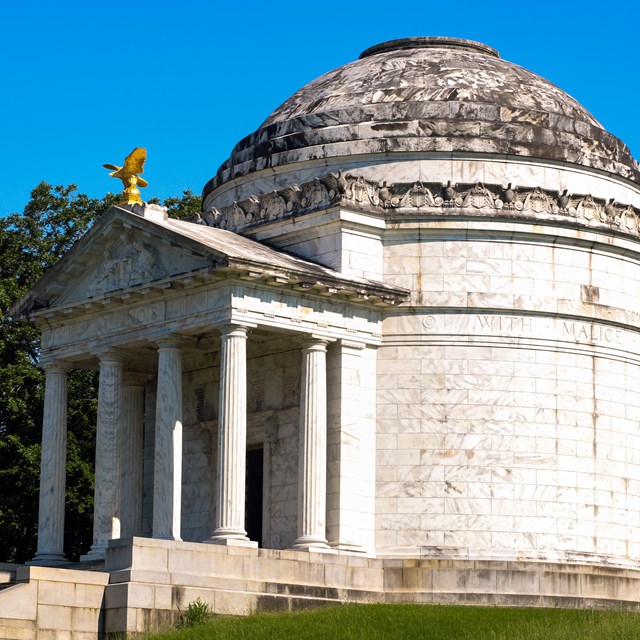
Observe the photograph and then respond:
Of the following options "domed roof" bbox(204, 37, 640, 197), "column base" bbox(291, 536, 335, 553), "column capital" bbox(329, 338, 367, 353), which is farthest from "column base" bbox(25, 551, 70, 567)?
"domed roof" bbox(204, 37, 640, 197)

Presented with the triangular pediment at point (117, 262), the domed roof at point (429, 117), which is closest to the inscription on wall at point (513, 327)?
the domed roof at point (429, 117)

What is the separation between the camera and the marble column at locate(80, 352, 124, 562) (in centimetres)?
4600

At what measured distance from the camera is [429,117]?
48.3 m

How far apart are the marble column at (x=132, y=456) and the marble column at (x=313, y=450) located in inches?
258

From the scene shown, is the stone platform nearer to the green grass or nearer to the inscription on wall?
the green grass

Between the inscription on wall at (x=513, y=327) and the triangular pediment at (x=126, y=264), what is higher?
the triangular pediment at (x=126, y=264)

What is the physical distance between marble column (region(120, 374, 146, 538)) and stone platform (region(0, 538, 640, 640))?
6.30 m

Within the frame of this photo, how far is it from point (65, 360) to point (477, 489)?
1164 cm

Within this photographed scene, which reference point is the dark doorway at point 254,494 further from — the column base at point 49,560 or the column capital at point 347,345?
the column base at point 49,560

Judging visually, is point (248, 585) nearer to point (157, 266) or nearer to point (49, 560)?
point (49, 560)

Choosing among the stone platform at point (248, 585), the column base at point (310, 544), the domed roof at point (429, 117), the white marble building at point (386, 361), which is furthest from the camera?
the domed roof at point (429, 117)

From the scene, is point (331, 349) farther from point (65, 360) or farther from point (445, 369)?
point (65, 360)

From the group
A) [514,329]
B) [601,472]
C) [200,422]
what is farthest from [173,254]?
[601,472]

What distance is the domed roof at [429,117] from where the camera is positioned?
47.8m
